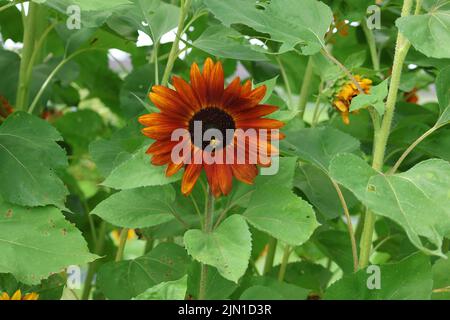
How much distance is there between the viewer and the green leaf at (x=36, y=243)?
799 mm

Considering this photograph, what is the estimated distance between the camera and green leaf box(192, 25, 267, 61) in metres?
0.89

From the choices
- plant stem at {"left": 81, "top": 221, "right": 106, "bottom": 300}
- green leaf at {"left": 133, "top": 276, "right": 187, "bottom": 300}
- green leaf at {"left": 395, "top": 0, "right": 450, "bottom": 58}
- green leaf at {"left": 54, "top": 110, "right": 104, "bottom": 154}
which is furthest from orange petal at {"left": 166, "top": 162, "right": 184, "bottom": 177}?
green leaf at {"left": 54, "top": 110, "right": 104, "bottom": 154}

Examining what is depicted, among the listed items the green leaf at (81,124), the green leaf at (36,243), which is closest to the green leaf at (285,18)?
the green leaf at (36,243)

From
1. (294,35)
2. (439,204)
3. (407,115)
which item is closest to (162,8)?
(294,35)

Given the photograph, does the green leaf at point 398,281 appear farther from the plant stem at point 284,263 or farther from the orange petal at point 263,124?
the plant stem at point 284,263

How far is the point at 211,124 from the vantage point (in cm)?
78

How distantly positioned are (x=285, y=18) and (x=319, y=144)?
0.14m

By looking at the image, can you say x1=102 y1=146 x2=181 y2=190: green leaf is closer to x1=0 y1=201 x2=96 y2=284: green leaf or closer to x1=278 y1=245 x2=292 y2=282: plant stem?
x1=0 y1=201 x2=96 y2=284: green leaf

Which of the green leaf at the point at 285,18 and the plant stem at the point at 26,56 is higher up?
the plant stem at the point at 26,56

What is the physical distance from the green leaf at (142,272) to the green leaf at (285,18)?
0.28 meters

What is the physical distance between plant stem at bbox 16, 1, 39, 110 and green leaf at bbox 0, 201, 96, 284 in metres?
0.22

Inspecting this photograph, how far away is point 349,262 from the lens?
1.00 meters

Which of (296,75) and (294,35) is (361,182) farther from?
(296,75)

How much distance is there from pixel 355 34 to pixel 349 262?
437mm
